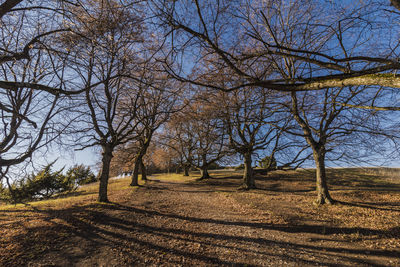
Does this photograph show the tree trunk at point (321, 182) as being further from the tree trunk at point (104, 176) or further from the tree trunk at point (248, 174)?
the tree trunk at point (104, 176)

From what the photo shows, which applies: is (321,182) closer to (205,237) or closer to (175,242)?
(205,237)

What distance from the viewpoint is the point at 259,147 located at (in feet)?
38.7

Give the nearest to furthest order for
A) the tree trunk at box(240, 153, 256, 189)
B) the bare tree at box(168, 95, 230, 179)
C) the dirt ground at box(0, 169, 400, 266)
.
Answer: the dirt ground at box(0, 169, 400, 266) → the bare tree at box(168, 95, 230, 179) → the tree trunk at box(240, 153, 256, 189)

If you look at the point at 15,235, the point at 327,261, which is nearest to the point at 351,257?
the point at 327,261

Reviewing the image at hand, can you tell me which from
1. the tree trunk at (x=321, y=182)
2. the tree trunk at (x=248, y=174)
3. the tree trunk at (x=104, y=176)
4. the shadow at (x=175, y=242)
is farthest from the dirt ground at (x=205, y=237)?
the tree trunk at (x=248, y=174)

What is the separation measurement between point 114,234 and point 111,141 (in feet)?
20.2

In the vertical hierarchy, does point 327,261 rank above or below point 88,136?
below

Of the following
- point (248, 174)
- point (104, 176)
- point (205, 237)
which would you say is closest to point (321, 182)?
point (248, 174)

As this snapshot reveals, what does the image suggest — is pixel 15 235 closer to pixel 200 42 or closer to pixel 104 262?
pixel 104 262

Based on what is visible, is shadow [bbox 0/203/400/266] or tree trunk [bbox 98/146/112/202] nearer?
shadow [bbox 0/203/400/266]

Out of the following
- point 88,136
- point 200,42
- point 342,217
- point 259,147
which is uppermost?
point 200,42

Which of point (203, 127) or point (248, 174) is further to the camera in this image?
point (248, 174)

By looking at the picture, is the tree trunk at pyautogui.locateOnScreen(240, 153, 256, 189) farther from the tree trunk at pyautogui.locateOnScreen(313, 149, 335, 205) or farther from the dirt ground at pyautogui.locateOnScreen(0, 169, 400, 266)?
the dirt ground at pyautogui.locateOnScreen(0, 169, 400, 266)

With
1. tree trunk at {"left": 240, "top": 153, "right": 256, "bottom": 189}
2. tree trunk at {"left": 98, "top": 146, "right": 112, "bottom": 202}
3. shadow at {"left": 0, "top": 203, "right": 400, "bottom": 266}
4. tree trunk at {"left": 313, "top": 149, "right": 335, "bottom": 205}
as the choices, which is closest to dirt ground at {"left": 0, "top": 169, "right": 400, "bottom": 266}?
shadow at {"left": 0, "top": 203, "right": 400, "bottom": 266}
